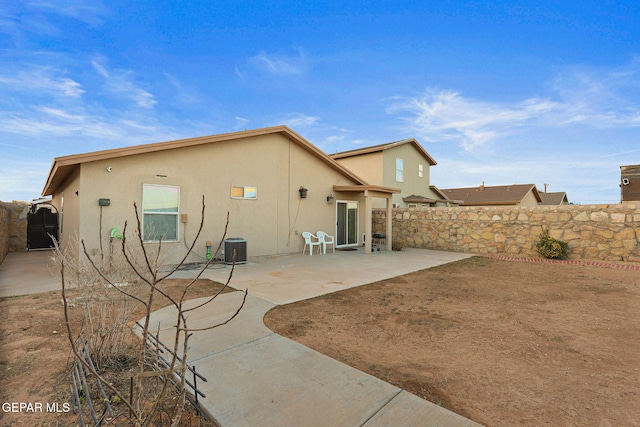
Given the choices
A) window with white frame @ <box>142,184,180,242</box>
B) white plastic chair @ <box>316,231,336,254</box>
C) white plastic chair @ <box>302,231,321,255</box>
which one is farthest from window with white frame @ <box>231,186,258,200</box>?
white plastic chair @ <box>316,231,336,254</box>

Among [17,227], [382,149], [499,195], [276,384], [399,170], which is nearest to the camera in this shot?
[276,384]

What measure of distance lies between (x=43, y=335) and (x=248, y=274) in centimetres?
417

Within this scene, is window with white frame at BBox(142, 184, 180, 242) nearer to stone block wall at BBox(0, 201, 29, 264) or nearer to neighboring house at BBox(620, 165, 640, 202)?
stone block wall at BBox(0, 201, 29, 264)

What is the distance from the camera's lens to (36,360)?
10.0 feet

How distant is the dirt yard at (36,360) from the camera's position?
2227 mm

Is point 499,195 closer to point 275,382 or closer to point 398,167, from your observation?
point 398,167

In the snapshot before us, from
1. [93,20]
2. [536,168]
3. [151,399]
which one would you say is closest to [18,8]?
[93,20]

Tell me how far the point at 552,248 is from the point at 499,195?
21083 mm

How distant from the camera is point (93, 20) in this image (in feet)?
30.8

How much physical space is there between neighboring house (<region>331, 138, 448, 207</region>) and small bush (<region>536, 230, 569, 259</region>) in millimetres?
9533

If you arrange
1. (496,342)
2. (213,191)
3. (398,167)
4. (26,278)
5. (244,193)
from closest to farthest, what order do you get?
(496,342)
(26,278)
(213,191)
(244,193)
(398,167)

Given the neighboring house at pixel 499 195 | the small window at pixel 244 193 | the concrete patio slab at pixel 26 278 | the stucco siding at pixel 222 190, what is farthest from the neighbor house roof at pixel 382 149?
the concrete patio slab at pixel 26 278

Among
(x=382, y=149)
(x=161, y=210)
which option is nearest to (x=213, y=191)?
(x=161, y=210)

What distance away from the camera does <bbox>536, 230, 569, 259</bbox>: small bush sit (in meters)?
9.91
